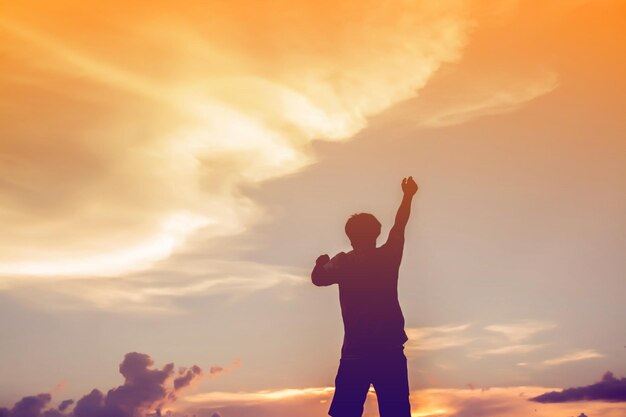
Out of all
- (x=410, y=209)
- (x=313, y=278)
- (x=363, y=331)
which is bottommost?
(x=363, y=331)

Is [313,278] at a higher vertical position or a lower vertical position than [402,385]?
higher

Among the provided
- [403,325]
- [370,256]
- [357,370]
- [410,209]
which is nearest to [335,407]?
[357,370]

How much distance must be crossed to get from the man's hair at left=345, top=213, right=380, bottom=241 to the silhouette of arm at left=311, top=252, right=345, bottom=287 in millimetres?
424

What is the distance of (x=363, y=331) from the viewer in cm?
1179

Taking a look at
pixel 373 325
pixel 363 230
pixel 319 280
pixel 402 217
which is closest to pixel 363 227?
pixel 363 230

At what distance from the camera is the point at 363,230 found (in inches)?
476

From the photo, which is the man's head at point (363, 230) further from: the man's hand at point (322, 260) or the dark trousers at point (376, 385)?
the dark trousers at point (376, 385)

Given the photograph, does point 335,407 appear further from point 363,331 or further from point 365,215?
point 365,215

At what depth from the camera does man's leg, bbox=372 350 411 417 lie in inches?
454

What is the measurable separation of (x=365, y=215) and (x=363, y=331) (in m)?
1.76

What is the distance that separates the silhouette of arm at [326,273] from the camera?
39.4 feet

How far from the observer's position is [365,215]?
39.9 ft

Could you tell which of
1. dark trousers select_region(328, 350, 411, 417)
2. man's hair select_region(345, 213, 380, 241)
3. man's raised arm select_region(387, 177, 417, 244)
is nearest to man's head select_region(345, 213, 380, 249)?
man's hair select_region(345, 213, 380, 241)

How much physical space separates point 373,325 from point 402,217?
5.44 feet
